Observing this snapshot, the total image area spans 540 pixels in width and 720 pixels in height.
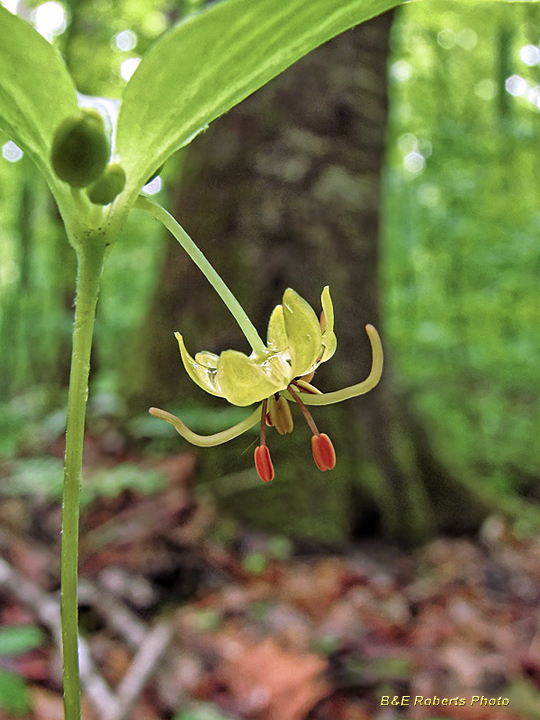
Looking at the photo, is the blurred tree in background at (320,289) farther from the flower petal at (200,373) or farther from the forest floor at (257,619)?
the flower petal at (200,373)

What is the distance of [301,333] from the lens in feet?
1.44

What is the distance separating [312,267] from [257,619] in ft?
4.37

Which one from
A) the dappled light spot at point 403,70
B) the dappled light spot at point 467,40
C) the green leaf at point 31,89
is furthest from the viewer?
the dappled light spot at point 467,40

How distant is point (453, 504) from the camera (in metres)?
2.43

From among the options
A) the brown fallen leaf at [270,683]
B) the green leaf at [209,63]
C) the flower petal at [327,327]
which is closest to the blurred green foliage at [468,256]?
the brown fallen leaf at [270,683]

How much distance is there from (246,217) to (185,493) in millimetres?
1123

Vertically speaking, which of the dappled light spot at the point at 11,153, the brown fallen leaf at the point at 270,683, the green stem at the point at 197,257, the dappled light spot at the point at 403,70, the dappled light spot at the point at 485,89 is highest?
the dappled light spot at the point at 485,89

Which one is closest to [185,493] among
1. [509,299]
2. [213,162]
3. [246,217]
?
[246,217]

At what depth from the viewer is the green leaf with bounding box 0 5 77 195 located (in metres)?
0.35

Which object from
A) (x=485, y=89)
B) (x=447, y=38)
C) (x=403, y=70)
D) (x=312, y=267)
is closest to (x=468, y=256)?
(x=403, y=70)

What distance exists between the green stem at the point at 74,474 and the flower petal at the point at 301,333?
0.46ft

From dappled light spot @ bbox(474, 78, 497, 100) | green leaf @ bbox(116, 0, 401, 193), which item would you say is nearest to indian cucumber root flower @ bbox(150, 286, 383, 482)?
green leaf @ bbox(116, 0, 401, 193)

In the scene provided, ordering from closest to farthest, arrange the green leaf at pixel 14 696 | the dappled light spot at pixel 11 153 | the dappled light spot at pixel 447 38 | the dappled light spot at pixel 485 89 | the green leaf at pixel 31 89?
the green leaf at pixel 31 89
the green leaf at pixel 14 696
the dappled light spot at pixel 11 153
the dappled light spot at pixel 447 38
the dappled light spot at pixel 485 89

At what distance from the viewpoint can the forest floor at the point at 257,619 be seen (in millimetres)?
1268
